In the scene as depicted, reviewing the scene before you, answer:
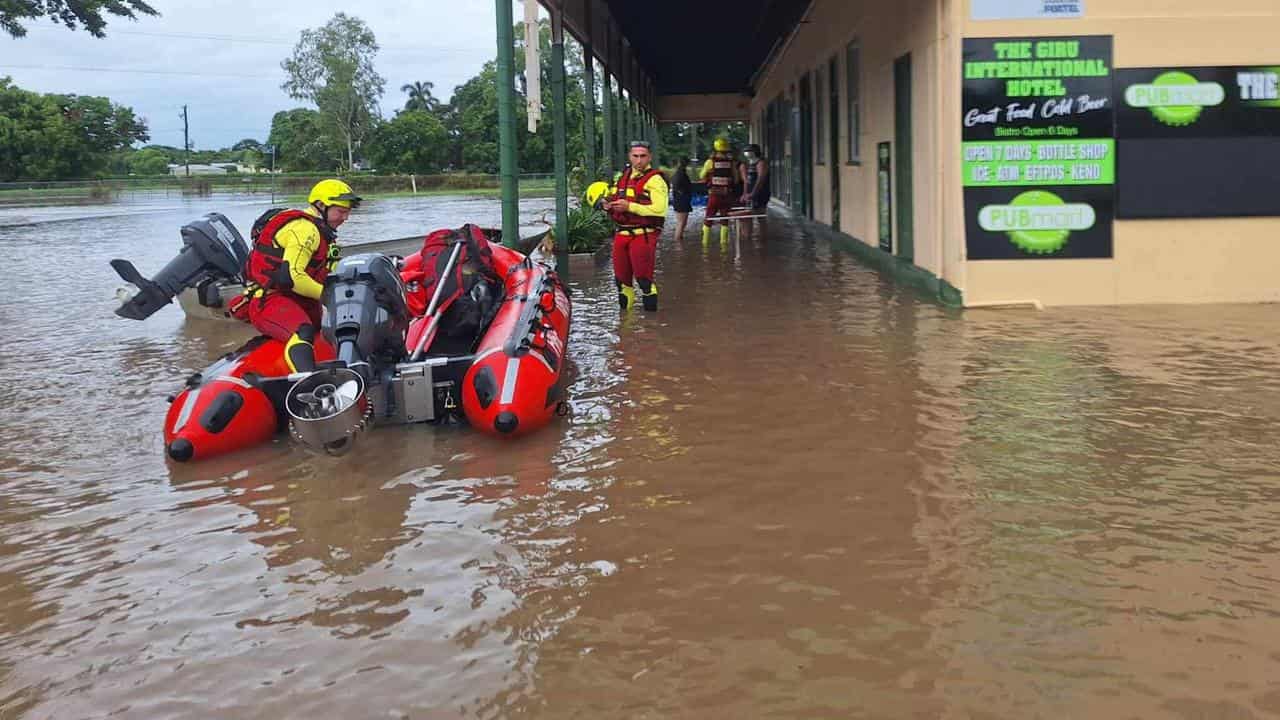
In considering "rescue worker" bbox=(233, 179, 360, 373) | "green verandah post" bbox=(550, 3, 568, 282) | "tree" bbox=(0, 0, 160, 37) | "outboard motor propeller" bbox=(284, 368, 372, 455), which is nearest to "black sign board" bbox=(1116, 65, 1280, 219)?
"green verandah post" bbox=(550, 3, 568, 282)

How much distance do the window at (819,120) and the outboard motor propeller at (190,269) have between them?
492 inches

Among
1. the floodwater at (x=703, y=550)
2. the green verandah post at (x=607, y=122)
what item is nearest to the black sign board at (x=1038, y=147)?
the floodwater at (x=703, y=550)

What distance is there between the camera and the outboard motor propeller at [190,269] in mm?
10289

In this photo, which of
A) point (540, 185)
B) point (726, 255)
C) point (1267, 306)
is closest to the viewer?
point (1267, 306)

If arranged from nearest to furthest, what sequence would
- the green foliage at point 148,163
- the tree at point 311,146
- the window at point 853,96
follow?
1. the window at point 853,96
2. the tree at point 311,146
3. the green foliage at point 148,163

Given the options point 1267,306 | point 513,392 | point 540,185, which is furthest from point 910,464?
point 540,185

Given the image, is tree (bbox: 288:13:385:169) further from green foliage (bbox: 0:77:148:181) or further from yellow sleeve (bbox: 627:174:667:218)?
yellow sleeve (bbox: 627:174:667:218)

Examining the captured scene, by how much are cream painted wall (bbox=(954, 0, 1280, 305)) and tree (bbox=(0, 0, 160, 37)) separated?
2571 centimetres

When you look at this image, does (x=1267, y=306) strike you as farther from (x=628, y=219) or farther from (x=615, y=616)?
(x=615, y=616)

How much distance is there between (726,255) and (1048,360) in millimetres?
9991

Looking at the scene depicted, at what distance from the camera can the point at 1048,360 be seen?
8625 millimetres

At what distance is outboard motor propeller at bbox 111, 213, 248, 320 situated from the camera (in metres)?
10.3

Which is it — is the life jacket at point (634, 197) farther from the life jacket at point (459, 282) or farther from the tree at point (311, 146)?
the tree at point (311, 146)

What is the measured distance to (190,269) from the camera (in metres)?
10.5
